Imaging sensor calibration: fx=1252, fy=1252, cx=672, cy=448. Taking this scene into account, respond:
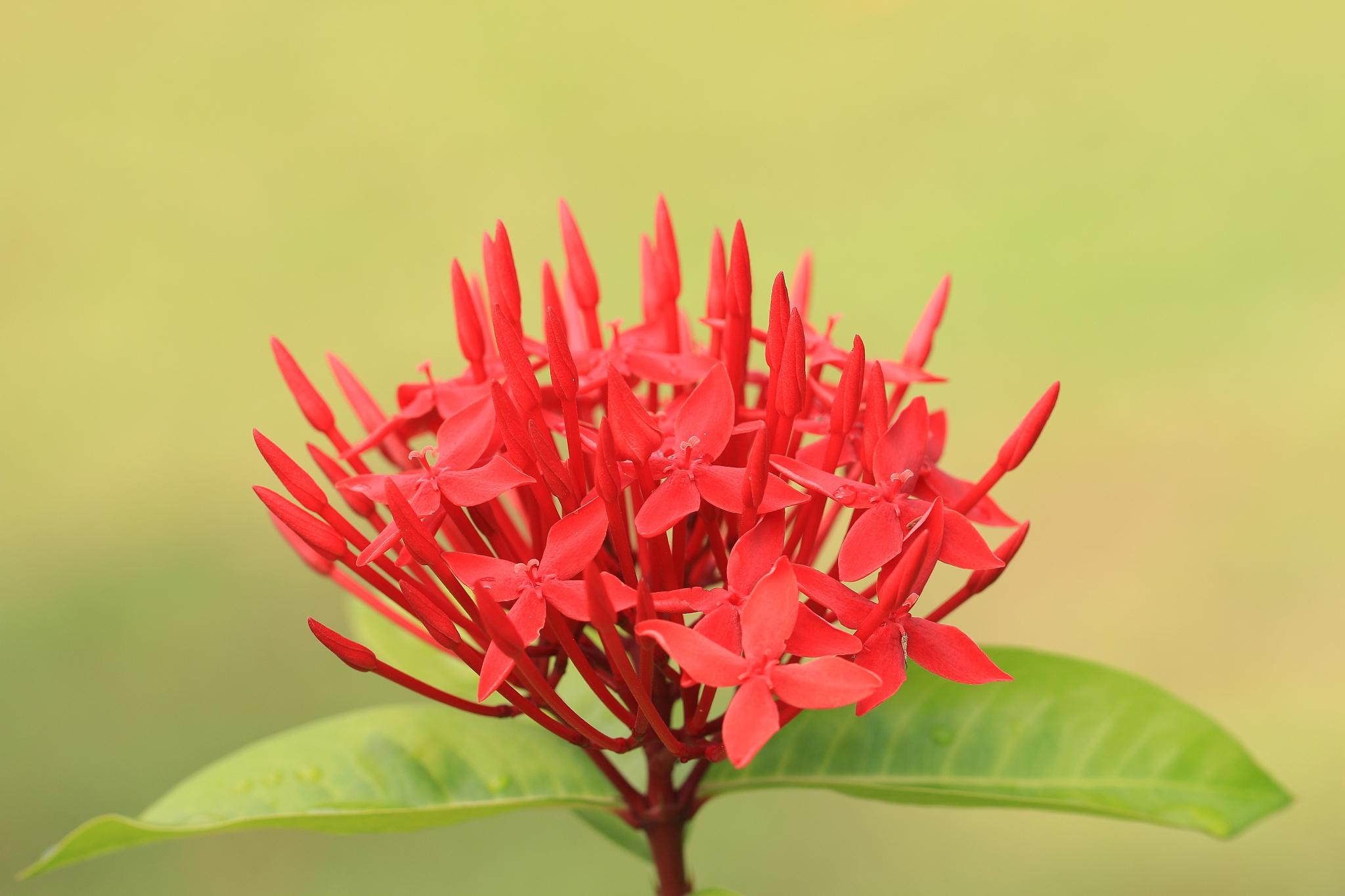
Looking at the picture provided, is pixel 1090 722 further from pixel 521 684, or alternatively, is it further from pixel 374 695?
pixel 374 695

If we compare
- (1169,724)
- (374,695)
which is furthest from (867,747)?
(374,695)

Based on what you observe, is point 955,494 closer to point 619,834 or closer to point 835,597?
point 835,597

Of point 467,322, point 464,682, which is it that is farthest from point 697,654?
point 464,682

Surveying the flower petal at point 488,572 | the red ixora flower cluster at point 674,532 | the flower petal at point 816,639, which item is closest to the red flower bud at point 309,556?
the red ixora flower cluster at point 674,532

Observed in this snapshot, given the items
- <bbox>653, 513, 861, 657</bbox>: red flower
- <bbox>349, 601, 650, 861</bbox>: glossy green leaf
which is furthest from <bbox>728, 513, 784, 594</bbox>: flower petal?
<bbox>349, 601, 650, 861</bbox>: glossy green leaf

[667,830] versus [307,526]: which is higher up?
[307,526]

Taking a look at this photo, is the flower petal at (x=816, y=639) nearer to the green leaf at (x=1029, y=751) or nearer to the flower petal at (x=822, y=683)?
the flower petal at (x=822, y=683)
